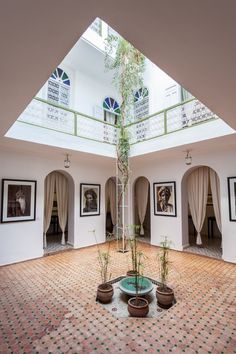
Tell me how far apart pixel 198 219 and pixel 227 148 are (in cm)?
Result: 231

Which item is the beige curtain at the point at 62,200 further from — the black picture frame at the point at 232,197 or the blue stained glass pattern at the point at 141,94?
the black picture frame at the point at 232,197

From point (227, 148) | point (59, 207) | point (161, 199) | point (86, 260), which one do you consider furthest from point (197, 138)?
point (59, 207)

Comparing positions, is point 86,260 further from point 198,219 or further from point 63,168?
point 198,219

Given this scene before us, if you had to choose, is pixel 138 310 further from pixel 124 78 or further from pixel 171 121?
pixel 124 78

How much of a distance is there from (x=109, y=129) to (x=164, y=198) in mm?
2869

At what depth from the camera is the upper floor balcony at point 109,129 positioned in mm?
4219

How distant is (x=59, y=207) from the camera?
6.34 m

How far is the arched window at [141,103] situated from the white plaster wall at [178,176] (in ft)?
6.89

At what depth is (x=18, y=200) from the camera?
16.5ft

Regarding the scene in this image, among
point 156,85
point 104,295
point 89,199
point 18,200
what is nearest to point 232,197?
point 104,295

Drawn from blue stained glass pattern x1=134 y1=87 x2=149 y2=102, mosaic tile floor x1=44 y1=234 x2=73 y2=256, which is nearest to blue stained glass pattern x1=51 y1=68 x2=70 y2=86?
blue stained glass pattern x1=134 y1=87 x2=149 y2=102

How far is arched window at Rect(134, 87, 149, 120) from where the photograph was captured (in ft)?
24.2

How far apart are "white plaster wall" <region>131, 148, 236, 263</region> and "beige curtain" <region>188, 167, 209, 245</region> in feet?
1.67

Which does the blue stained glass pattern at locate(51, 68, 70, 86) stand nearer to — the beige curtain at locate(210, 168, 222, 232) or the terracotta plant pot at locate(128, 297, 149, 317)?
the beige curtain at locate(210, 168, 222, 232)
